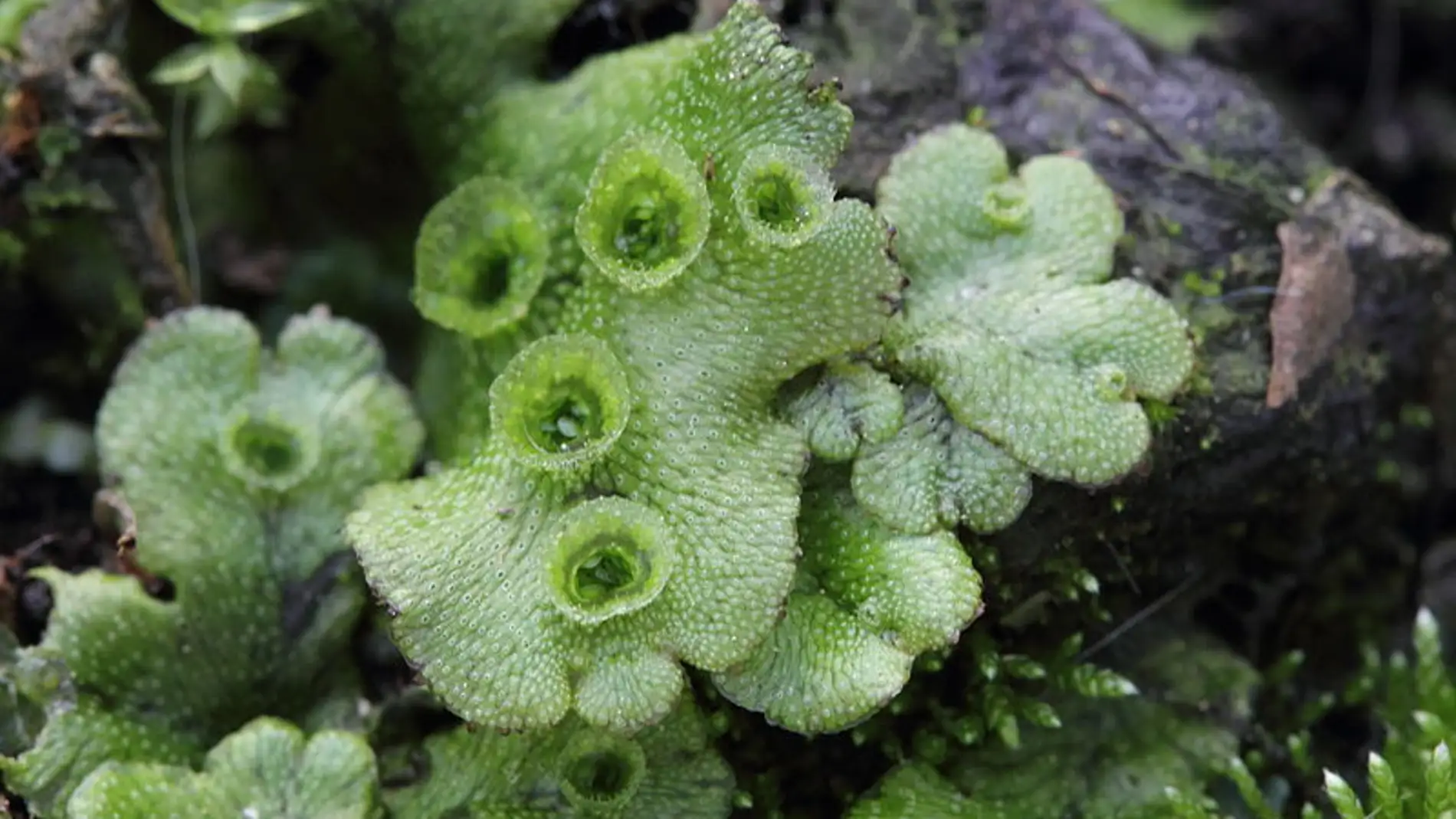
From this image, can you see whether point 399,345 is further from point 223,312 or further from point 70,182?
point 70,182

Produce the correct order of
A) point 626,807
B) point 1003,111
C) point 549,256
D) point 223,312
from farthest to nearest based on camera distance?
point 1003,111 < point 223,312 < point 549,256 < point 626,807

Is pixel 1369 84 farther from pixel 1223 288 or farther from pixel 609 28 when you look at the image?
pixel 609 28

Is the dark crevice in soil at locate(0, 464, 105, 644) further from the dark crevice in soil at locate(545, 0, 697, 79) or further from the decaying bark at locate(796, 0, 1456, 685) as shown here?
the decaying bark at locate(796, 0, 1456, 685)

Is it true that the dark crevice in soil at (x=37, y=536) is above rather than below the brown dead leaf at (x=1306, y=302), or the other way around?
below

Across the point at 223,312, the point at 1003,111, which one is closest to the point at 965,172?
the point at 1003,111

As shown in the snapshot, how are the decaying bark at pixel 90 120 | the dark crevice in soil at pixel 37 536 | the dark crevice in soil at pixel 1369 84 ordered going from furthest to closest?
the dark crevice in soil at pixel 1369 84
the decaying bark at pixel 90 120
the dark crevice in soil at pixel 37 536

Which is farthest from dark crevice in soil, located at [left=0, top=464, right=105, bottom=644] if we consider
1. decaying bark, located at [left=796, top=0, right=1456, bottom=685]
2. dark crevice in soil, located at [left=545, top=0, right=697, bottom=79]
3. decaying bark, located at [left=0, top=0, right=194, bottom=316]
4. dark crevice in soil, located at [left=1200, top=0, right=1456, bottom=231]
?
dark crevice in soil, located at [left=1200, top=0, right=1456, bottom=231]

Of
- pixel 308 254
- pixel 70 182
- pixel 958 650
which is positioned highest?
pixel 70 182

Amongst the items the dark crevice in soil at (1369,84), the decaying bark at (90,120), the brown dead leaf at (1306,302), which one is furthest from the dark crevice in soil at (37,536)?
the dark crevice in soil at (1369,84)

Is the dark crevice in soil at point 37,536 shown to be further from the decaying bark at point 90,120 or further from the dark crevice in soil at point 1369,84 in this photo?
the dark crevice in soil at point 1369,84
